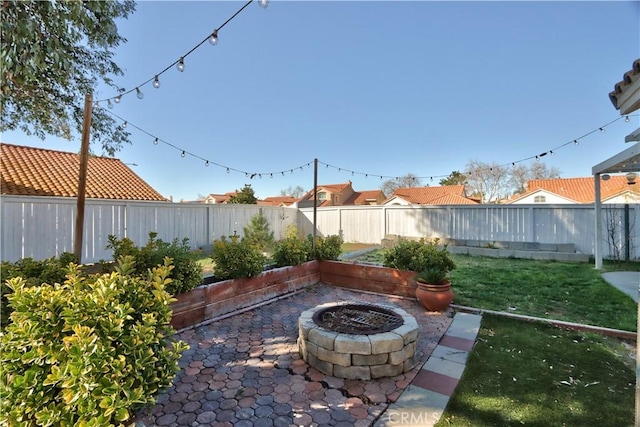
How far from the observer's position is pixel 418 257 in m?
4.68

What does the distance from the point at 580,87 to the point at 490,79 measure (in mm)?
2041

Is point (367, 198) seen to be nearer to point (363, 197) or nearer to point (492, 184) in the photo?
point (363, 197)

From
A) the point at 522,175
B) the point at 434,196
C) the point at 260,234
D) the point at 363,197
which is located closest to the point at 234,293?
the point at 260,234

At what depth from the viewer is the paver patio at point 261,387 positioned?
2.05 metres

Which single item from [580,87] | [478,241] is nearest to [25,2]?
[580,87]

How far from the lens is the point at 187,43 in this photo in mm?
3838

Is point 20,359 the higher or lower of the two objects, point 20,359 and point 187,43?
the lower

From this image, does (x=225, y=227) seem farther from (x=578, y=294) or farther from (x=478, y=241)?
(x=578, y=294)

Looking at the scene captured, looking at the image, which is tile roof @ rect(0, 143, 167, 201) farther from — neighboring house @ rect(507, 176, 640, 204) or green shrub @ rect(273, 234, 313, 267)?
neighboring house @ rect(507, 176, 640, 204)

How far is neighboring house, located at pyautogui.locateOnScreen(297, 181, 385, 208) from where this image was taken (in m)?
32.5

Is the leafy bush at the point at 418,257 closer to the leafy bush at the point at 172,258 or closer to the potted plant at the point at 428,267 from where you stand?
the potted plant at the point at 428,267

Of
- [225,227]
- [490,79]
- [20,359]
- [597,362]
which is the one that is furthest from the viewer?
[225,227]
